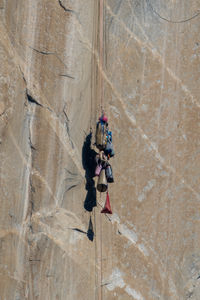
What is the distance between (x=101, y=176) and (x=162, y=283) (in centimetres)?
306

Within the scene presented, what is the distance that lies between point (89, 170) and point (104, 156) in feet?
1.98

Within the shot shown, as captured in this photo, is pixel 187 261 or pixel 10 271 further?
pixel 187 261

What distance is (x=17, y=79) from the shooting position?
1334 centimetres

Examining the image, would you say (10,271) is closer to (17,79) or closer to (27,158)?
(27,158)

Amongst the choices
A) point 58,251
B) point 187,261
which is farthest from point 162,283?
point 58,251

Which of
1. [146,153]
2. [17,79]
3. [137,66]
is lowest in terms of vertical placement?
[146,153]

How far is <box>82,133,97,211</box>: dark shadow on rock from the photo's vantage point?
13938 mm

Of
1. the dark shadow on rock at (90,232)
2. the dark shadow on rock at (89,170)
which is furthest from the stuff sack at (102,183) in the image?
the dark shadow on rock at (90,232)

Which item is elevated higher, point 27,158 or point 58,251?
point 27,158

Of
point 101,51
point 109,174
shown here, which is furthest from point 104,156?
point 101,51

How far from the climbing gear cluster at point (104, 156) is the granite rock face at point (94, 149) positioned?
21.0 inches

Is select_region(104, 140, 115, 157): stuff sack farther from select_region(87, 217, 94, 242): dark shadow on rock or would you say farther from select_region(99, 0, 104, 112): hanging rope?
select_region(87, 217, 94, 242): dark shadow on rock

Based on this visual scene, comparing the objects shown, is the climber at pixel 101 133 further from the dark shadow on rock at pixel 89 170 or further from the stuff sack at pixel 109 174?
the dark shadow on rock at pixel 89 170

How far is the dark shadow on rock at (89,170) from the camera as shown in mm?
13938
